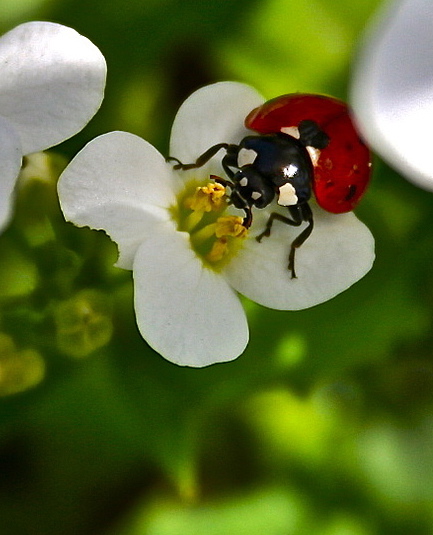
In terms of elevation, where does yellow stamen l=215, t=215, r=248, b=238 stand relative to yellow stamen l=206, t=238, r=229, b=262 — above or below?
above

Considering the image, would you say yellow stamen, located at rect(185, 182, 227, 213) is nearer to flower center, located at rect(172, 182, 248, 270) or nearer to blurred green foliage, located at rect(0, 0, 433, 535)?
→ flower center, located at rect(172, 182, 248, 270)

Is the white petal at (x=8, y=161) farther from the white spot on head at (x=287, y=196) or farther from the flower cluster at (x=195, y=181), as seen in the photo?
the white spot on head at (x=287, y=196)

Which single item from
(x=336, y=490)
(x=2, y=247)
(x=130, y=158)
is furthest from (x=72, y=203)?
(x=336, y=490)

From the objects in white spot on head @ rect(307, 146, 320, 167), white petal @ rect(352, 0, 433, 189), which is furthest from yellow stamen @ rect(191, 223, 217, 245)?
white petal @ rect(352, 0, 433, 189)

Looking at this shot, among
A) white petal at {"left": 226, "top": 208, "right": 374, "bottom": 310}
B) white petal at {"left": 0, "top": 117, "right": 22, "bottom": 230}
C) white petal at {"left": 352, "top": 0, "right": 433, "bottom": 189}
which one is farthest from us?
white petal at {"left": 226, "top": 208, "right": 374, "bottom": 310}

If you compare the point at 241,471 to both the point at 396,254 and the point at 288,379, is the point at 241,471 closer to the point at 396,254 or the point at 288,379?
the point at 288,379

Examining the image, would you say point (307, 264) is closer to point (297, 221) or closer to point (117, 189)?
point (297, 221)

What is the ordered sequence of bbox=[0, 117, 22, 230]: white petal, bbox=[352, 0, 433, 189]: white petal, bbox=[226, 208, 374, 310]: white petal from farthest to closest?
bbox=[226, 208, 374, 310]: white petal
bbox=[0, 117, 22, 230]: white petal
bbox=[352, 0, 433, 189]: white petal

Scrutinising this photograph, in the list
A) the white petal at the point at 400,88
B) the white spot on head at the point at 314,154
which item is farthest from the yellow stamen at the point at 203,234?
the white petal at the point at 400,88
